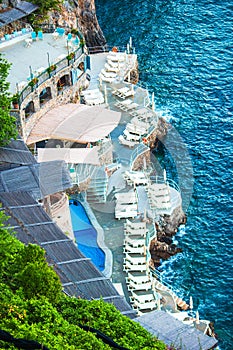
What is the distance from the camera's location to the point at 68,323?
144 ft

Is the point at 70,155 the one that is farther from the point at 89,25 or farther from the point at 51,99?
the point at 89,25

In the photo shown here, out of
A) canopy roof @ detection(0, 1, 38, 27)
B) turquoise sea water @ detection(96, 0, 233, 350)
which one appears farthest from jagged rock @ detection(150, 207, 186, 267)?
canopy roof @ detection(0, 1, 38, 27)

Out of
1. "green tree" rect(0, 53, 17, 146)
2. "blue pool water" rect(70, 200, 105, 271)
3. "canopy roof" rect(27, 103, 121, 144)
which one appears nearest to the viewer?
"green tree" rect(0, 53, 17, 146)

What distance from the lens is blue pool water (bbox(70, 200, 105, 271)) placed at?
71.6m

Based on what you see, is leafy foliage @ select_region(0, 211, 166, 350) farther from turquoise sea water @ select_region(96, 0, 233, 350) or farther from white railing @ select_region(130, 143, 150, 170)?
white railing @ select_region(130, 143, 150, 170)

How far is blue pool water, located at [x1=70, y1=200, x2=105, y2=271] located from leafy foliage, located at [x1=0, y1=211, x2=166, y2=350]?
23006 mm

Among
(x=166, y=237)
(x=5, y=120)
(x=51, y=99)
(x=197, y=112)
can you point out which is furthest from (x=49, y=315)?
(x=197, y=112)

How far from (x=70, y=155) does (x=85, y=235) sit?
30.6 feet

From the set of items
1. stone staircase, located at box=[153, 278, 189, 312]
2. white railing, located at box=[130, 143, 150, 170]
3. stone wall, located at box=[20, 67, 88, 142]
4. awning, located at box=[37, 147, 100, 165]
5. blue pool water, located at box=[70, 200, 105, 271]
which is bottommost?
stone staircase, located at box=[153, 278, 189, 312]

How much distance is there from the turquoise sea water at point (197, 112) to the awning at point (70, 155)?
399 inches

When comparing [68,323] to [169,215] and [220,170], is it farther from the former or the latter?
[220,170]

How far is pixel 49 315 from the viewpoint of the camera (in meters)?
43.7

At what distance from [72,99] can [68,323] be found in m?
46.6

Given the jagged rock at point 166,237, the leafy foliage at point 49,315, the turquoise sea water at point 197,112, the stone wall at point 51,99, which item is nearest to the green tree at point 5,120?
the stone wall at point 51,99
